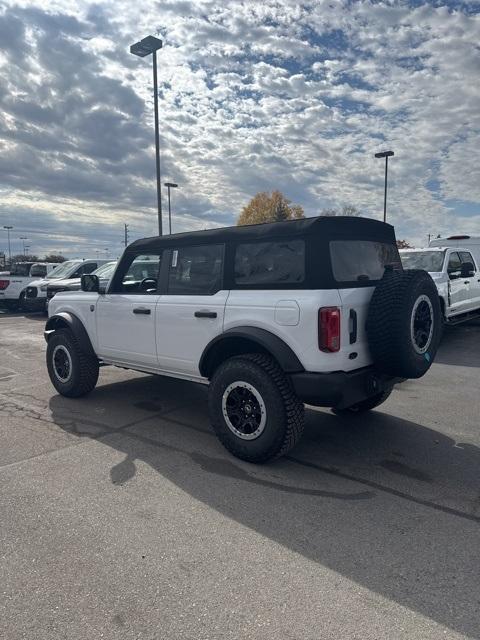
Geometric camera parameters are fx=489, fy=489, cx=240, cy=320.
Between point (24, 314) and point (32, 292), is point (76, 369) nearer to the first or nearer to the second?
point (32, 292)

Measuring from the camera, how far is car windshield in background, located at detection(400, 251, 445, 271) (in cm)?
998

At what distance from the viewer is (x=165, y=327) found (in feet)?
15.6

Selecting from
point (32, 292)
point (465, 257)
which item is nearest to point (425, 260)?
point (465, 257)

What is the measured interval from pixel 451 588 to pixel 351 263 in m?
2.43

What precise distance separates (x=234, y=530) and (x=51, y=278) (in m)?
14.5

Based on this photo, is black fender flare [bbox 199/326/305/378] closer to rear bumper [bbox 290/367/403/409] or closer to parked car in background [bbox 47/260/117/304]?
rear bumper [bbox 290/367/403/409]

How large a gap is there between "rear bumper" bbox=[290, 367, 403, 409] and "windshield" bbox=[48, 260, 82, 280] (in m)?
13.6

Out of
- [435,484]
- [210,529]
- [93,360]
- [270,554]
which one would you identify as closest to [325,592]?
[270,554]

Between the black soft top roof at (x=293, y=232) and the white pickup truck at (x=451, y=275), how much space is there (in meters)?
5.36

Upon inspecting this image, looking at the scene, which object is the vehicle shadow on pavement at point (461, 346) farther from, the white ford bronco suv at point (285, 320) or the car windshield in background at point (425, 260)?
the white ford bronco suv at point (285, 320)

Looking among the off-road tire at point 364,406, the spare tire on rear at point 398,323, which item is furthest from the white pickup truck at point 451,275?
the spare tire on rear at point 398,323

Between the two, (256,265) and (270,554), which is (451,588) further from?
(256,265)

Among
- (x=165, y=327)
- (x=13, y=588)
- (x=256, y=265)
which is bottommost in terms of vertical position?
(x=13, y=588)

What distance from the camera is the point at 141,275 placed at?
208 inches
